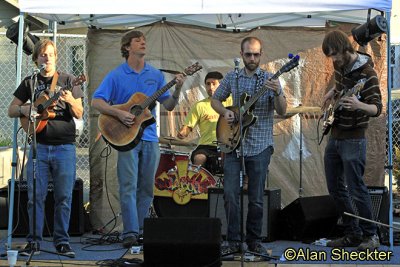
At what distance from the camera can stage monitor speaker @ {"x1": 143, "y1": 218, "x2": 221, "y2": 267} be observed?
546 centimetres

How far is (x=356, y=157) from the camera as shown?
20.6ft

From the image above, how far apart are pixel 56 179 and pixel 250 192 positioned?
170cm

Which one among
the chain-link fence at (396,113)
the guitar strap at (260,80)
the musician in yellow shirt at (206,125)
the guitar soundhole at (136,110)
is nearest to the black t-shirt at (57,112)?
the guitar soundhole at (136,110)

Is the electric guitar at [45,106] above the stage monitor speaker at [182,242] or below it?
above

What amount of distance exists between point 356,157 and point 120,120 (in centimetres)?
209

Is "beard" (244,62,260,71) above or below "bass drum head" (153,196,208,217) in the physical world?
above

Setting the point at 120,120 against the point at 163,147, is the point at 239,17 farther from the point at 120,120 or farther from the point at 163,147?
the point at 120,120

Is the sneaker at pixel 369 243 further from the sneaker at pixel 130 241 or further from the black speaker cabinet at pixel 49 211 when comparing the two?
the black speaker cabinet at pixel 49 211

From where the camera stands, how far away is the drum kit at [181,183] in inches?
313

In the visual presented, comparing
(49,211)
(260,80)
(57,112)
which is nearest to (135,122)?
(57,112)

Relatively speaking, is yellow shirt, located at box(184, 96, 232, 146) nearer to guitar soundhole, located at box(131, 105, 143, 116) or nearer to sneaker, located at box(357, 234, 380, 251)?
guitar soundhole, located at box(131, 105, 143, 116)

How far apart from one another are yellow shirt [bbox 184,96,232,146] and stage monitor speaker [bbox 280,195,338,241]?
4.07 ft

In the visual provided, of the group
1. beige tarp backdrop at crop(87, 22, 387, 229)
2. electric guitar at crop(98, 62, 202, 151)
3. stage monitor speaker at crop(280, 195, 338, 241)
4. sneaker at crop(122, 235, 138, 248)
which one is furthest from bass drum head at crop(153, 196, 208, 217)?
electric guitar at crop(98, 62, 202, 151)

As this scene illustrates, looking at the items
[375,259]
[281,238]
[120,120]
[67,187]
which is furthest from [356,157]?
[67,187]
